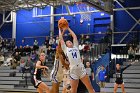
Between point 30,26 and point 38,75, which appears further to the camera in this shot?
point 30,26

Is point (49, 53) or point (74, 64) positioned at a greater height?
point (74, 64)

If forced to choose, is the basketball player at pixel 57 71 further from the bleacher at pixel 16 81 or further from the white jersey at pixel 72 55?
the bleacher at pixel 16 81

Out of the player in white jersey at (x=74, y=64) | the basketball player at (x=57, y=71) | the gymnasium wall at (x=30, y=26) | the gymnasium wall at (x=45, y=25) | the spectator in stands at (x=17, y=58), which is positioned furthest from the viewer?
the gymnasium wall at (x=30, y=26)

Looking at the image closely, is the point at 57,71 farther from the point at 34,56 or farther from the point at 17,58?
the point at 17,58

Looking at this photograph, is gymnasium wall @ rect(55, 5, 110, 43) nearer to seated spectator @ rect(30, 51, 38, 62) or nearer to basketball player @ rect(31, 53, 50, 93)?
seated spectator @ rect(30, 51, 38, 62)

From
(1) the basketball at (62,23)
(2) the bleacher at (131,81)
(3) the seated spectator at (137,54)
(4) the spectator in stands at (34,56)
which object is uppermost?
(1) the basketball at (62,23)

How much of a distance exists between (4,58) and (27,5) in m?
5.58

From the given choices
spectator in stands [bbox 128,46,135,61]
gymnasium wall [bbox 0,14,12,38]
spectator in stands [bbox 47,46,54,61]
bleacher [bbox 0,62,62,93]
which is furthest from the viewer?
gymnasium wall [bbox 0,14,12,38]

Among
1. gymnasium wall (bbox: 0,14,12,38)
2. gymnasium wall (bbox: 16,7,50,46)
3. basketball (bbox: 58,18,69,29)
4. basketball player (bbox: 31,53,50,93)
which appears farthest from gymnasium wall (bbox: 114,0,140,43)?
basketball (bbox: 58,18,69,29)

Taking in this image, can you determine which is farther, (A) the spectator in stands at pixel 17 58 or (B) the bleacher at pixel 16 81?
(A) the spectator in stands at pixel 17 58

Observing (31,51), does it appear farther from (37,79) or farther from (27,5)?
(37,79)

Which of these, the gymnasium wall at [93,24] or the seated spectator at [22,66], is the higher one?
the gymnasium wall at [93,24]

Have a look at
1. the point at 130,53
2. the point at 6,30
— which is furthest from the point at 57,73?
the point at 6,30

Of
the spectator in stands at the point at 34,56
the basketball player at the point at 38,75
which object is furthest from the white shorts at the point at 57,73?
the spectator in stands at the point at 34,56
